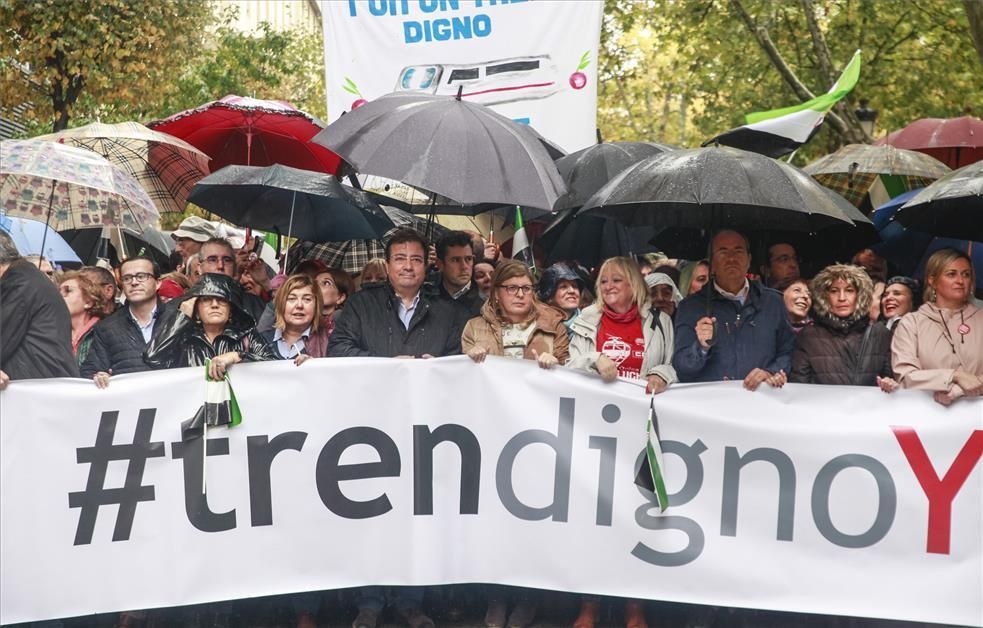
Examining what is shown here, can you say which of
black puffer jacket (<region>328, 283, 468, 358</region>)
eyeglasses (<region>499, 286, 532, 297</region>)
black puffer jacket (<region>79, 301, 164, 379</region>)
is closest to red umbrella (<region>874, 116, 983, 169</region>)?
eyeglasses (<region>499, 286, 532, 297</region>)

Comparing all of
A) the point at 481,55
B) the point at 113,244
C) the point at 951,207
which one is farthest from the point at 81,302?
the point at 951,207

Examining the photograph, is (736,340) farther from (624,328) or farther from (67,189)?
(67,189)

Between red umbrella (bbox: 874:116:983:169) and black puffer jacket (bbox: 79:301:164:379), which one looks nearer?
black puffer jacket (bbox: 79:301:164:379)

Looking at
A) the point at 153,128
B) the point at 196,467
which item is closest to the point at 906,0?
the point at 153,128

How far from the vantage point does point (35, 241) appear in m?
10.7

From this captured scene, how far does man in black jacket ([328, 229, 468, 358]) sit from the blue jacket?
46.9 inches

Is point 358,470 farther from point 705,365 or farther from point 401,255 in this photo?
point 705,365

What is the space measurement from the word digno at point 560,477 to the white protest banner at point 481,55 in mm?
3806

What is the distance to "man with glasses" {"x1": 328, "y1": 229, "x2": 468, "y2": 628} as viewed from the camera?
283 inches

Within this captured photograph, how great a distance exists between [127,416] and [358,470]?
113 cm

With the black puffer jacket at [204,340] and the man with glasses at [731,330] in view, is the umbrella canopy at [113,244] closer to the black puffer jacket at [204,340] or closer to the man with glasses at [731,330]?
the black puffer jacket at [204,340]

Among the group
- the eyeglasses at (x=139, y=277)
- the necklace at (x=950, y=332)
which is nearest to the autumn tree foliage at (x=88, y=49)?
the eyeglasses at (x=139, y=277)

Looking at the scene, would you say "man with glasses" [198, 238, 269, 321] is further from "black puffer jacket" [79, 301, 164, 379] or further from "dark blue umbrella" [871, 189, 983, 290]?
"dark blue umbrella" [871, 189, 983, 290]

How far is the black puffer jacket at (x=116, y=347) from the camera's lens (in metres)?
7.27
